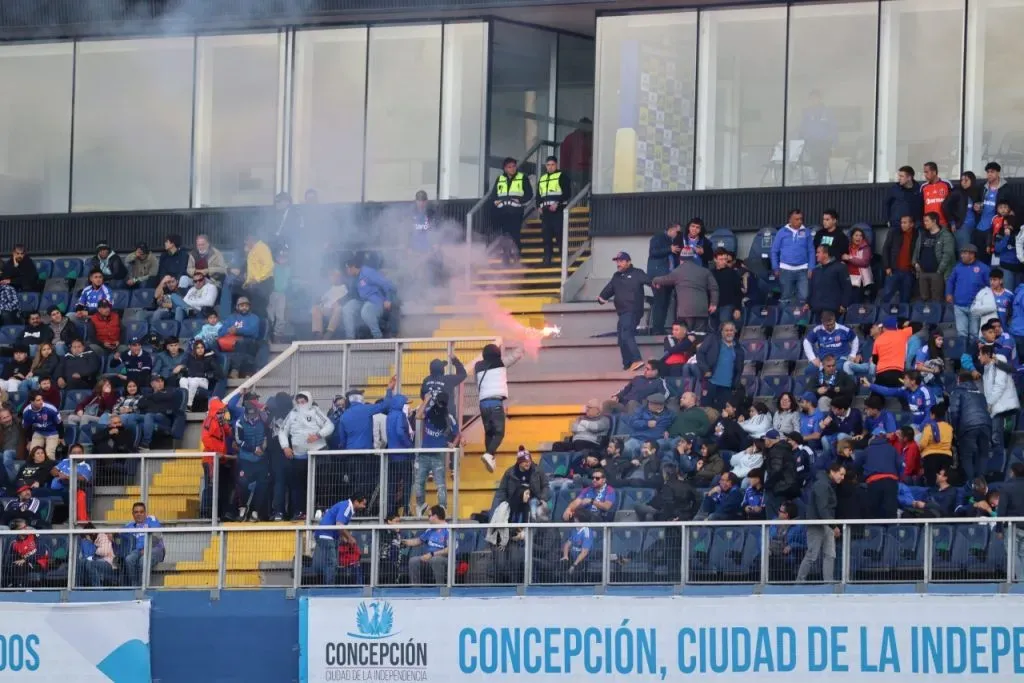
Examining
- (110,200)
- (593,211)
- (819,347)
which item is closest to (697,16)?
(593,211)

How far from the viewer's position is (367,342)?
27344mm

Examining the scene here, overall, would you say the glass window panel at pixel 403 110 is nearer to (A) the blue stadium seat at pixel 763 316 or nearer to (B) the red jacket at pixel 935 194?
(A) the blue stadium seat at pixel 763 316

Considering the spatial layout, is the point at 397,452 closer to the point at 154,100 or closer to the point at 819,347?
the point at 819,347

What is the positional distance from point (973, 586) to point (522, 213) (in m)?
11.5

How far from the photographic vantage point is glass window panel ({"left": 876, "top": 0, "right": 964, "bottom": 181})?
29.8 meters

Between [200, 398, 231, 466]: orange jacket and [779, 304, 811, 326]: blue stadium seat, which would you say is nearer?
[200, 398, 231, 466]: orange jacket

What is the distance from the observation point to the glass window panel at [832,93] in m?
30.1

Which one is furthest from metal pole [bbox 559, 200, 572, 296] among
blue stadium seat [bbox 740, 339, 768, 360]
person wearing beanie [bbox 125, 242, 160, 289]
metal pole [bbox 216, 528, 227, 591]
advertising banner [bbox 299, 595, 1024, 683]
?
→ advertising banner [bbox 299, 595, 1024, 683]

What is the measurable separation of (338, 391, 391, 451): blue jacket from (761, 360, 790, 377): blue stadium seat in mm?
4475

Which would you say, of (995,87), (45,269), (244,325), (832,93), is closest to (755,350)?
(832,93)

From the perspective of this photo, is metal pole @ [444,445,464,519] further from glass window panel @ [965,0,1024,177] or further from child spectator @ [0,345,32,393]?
glass window panel @ [965,0,1024,177]

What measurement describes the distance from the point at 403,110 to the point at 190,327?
489 cm

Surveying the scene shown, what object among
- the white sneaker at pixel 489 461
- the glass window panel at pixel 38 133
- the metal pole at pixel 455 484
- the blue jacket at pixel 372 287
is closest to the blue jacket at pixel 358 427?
the metal pole at pixel 455 484

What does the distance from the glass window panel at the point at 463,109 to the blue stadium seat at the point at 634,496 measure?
9640 millimetres
